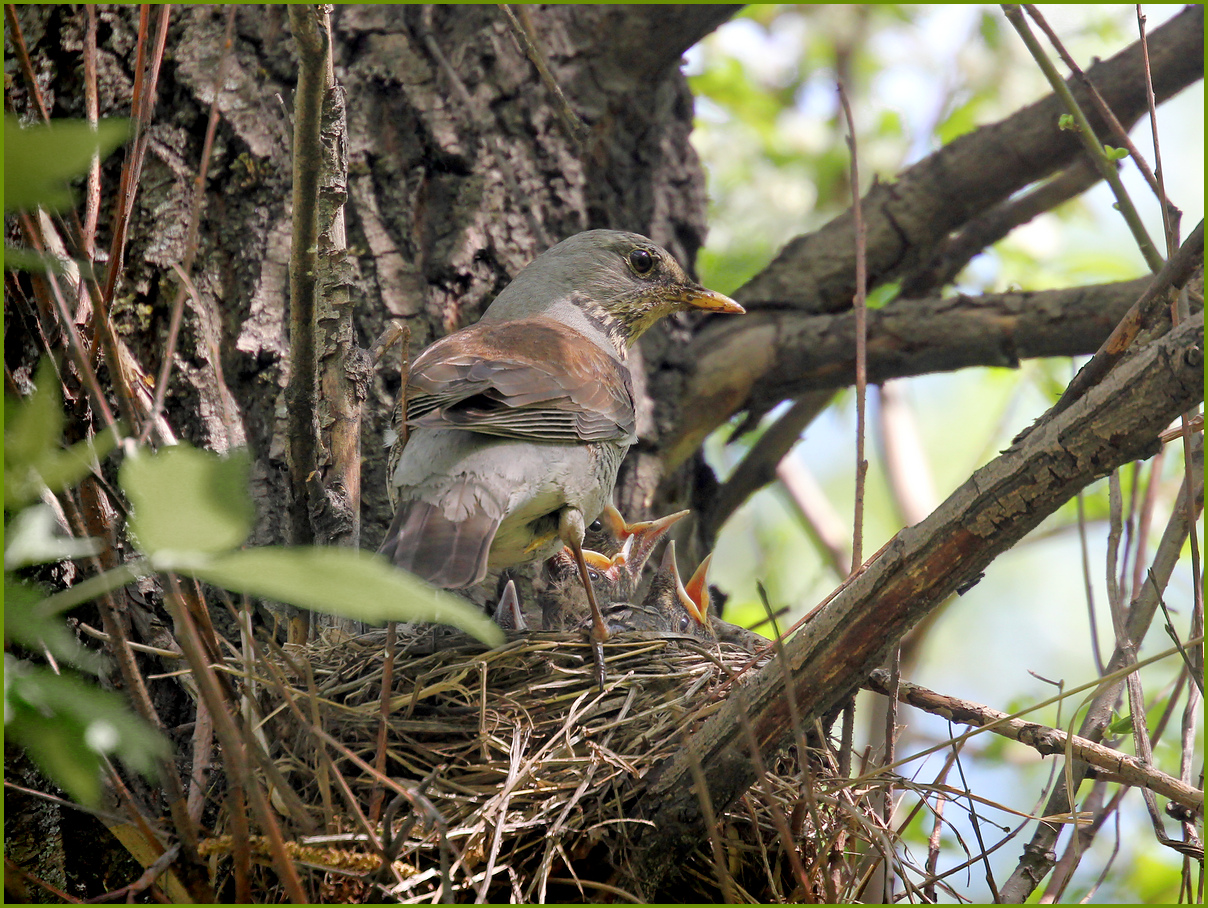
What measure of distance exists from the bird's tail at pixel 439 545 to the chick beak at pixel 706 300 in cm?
206

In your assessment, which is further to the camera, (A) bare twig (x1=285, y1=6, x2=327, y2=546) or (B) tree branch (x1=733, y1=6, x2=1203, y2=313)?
(B) tree branch (x1=733, y1=6, x2=1203, y2=313)

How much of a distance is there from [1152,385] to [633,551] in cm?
281

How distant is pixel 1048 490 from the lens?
1.90m

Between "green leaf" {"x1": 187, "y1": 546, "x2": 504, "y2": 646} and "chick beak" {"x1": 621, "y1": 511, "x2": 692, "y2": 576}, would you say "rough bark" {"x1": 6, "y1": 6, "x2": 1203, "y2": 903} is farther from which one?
"green leaf" {"x1": 187, "y1": 546, "x2": 504, "y2": 646}

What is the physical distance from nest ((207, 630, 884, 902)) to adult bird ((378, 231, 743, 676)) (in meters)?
0.29

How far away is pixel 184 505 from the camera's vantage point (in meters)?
1.13

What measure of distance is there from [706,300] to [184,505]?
3855 mm

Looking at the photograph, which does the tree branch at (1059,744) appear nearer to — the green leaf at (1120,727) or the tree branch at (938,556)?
the green leaf at (1120,727)

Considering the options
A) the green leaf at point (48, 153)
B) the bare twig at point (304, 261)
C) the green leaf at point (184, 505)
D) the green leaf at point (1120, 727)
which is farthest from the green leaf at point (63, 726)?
the green leaf at point (1120, 727)

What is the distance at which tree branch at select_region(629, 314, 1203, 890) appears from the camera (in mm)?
A: 1780

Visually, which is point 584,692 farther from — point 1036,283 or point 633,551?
point 1036,283

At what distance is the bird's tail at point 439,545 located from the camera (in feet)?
9.17

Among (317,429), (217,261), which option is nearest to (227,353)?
(217,261)

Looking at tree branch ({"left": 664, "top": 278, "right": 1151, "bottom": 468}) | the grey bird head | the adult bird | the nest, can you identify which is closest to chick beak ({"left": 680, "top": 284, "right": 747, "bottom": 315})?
the grey bird head
